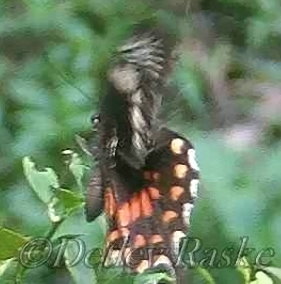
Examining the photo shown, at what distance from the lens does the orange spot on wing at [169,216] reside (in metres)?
0.81

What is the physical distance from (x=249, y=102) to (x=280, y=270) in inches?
24.0

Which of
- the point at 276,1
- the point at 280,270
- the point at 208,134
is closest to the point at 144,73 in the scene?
the point at 280,270

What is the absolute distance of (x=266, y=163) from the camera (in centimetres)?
130

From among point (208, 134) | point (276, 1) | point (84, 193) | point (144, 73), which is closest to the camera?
point (144, 73)

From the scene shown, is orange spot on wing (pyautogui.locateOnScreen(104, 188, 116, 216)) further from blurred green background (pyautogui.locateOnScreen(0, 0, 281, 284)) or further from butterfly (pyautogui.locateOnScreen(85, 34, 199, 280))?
blurred green background (pyautogui.locateOnScreen(0, 0, 281, 284))

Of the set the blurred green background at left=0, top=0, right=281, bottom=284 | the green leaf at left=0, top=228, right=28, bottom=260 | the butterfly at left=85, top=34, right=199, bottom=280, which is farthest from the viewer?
the blurred green background at left=0, top=0, right=281, bottom=284

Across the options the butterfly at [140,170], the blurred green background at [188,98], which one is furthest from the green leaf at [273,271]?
the butterfly at [140,170]

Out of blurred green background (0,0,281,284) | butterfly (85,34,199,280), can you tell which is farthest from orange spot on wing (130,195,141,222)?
blurred green background (0,0,281,284)

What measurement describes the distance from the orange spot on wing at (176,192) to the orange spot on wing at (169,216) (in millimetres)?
11

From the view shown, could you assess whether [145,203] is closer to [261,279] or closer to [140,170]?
[140,170]

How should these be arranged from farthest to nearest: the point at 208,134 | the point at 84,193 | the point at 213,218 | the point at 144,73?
1. the point at 208,134
2. the point at 213,218
3. the point at 84,193
4. the point at 144,73

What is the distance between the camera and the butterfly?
76cm

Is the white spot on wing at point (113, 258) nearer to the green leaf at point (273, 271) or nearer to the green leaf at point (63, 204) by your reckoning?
the green leaf at point (63, 204)

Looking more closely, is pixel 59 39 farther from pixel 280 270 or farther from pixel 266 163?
pixel 280 270
